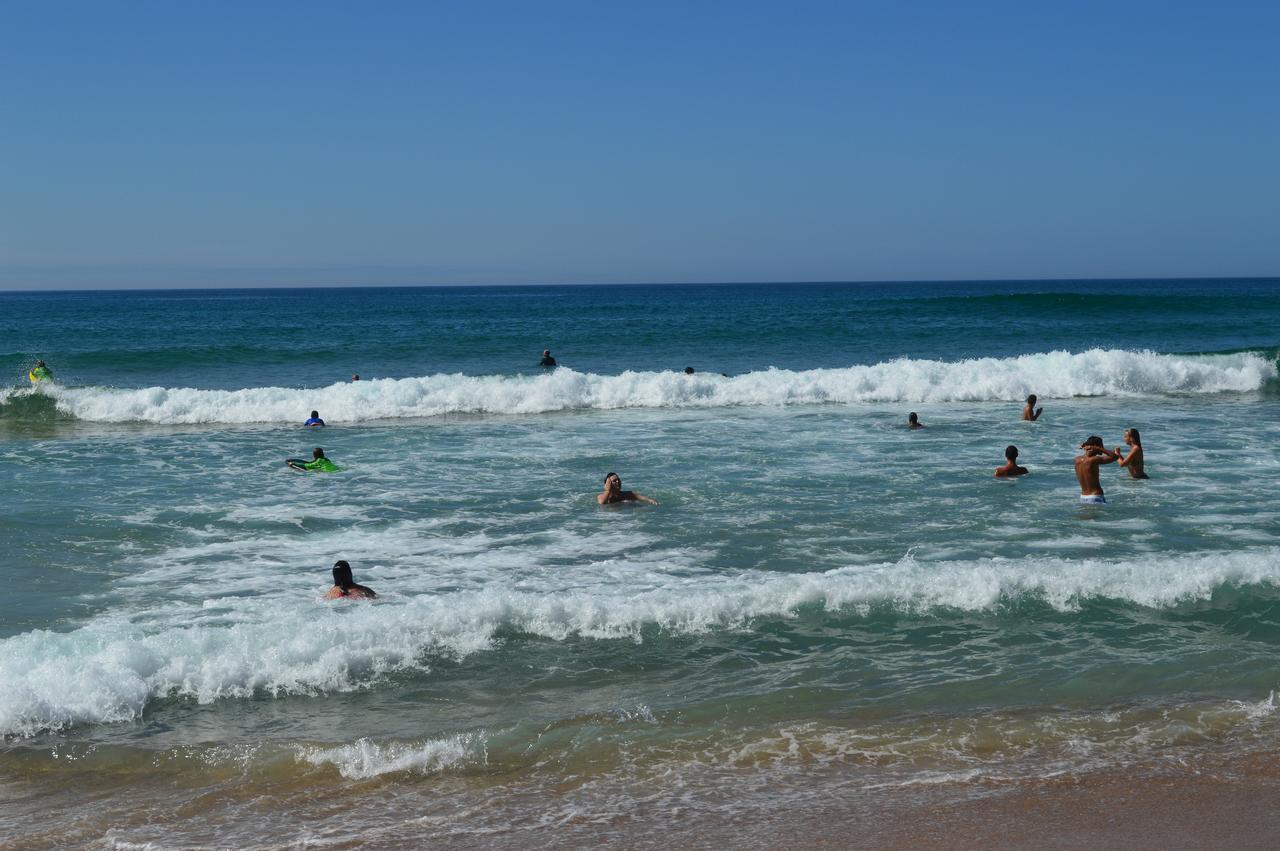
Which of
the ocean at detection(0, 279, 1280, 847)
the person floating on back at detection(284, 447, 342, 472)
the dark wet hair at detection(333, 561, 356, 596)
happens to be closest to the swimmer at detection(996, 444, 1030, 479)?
the ocean at detection(0, 279, 1280, 847)

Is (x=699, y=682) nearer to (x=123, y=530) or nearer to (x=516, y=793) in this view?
(x=516, y=793)

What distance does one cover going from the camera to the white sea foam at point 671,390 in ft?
88.5

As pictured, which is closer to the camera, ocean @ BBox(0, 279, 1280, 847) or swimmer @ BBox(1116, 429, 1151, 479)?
ocean @ BBox(0, 279, 1280, 847)

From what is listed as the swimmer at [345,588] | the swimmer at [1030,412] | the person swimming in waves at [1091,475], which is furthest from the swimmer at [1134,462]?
the swimmer at [345,588]

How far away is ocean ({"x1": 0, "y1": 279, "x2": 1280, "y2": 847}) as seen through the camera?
7.18 meters

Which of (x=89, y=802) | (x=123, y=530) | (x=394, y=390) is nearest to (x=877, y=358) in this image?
(x=394, y=390)

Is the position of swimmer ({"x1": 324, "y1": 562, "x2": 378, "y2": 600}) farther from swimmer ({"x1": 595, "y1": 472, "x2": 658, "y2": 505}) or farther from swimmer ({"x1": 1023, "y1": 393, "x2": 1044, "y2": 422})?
swimmer ({"x1": 1023, "y1": 393, "x2": 1044, "y2": 422})

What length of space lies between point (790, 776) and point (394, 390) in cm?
2199

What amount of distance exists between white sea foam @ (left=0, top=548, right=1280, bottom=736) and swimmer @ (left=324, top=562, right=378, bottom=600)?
254 millimetres

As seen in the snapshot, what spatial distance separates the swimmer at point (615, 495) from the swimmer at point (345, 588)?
4860mm

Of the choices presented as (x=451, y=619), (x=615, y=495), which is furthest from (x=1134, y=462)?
(x=451, y=619)

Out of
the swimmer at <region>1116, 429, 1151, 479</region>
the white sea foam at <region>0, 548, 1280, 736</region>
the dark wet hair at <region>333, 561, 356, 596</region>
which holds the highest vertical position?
the swimmer at <region>1116, 429, 1151, 479</region>

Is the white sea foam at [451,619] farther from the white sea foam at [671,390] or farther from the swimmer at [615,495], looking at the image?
the white sea foam at [671,390]

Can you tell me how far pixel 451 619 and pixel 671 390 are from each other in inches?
741
